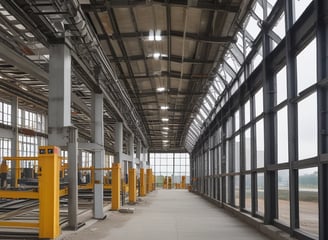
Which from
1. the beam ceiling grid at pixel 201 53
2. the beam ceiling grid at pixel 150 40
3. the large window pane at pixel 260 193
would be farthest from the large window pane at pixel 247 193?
the beam ceiling grid at pixel 150 40

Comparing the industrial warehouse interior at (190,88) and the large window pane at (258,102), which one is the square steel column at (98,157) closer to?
the industrial warehouse interior at (190,88)

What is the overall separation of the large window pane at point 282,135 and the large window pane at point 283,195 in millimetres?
437

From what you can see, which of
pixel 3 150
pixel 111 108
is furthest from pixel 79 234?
pixel 3 150

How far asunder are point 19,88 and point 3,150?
12661 millimetres

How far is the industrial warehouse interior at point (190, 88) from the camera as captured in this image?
430 inches

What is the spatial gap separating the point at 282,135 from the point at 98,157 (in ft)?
25.3

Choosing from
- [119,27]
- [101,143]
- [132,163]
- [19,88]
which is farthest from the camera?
[132,163]

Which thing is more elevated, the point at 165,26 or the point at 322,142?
the point at 165,26

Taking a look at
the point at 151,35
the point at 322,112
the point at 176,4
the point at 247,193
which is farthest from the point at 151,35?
the point at 322,112

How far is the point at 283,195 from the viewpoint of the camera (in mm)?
14109

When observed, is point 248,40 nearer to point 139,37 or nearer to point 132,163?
point 139,37

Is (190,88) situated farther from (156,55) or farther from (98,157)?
(98,157)

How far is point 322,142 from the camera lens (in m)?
9.32

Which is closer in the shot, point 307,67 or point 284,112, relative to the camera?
point 307,67
